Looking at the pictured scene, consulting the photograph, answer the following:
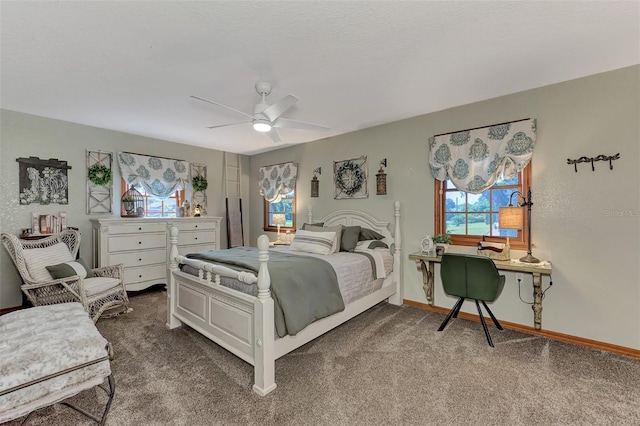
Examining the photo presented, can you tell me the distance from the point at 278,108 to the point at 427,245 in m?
2.41

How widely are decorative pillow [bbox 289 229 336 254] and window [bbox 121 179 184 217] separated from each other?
2708 millimetres

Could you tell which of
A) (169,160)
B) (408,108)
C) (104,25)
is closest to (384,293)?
(408,108)

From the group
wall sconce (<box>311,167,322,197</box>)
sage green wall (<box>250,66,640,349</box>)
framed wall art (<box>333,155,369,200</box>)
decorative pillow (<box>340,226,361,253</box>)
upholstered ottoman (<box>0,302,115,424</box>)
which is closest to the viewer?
upholstered ottoman (<box>0,302,115,424</box>)

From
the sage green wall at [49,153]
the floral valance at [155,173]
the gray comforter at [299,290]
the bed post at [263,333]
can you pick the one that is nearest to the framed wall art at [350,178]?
the gray comforter at [299,290]

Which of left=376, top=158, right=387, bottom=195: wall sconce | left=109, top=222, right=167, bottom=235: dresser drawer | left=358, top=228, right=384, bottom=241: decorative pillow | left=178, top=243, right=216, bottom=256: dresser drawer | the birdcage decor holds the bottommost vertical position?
left=178, top=243, right=216, bottom=256: dresser drawer

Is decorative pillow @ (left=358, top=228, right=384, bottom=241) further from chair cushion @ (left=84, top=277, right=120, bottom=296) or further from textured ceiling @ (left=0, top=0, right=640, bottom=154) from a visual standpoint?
chair cushion @ (left=84, top=277, right=120, bottom=296)

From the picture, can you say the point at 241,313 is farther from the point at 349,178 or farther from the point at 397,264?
the point at 349,178

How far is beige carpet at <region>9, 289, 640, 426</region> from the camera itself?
1.82 meters

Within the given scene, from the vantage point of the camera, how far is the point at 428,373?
2291 mm

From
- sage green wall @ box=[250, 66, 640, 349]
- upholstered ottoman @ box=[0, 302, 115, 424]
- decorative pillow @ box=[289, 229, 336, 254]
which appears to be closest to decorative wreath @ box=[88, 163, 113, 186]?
upholstered ottoman @ box=[0, 302, 115, 424]

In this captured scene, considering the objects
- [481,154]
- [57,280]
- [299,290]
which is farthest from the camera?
[481,154]

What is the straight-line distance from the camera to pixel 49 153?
3848mm

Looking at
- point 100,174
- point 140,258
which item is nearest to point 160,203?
point 100,174

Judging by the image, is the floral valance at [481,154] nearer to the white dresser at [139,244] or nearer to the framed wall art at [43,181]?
the white dresser at [139,244]
